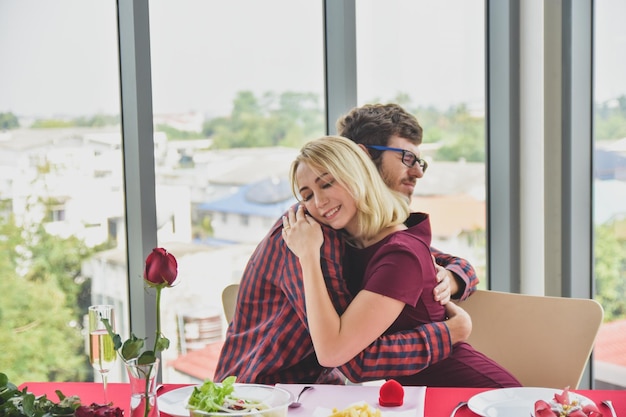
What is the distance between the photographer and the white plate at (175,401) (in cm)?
148

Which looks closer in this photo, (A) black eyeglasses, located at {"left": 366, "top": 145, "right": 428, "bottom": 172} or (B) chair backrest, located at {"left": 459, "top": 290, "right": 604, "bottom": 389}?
(B) chair backrest, located at {"left": 459, "top": 290, "right": 604, "bottom": 389}

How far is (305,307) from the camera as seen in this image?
1.81 meters

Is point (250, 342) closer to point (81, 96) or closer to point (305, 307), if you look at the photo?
point (305, 307)

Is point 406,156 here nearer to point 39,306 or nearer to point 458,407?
point 458,407

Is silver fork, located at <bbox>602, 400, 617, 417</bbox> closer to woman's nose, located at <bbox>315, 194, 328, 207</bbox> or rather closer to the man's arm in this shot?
the man's arm

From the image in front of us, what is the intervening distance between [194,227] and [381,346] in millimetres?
1223

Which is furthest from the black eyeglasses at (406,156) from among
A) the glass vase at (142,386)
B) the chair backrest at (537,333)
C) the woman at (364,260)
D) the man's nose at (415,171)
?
the glass vase at (142,386)

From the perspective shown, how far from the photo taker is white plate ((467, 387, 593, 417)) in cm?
148

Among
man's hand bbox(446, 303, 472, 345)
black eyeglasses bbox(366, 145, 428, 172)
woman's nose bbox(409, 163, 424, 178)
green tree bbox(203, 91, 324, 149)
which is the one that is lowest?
man's hand bbox(446, 303, 472, 345)

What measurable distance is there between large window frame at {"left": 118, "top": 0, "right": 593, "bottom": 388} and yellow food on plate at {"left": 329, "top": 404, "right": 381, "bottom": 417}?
4.83ft

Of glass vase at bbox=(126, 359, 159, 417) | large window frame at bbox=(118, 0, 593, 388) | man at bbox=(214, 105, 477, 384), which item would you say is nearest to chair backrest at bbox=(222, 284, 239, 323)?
man at bbox=(214, 105, 477, 384)

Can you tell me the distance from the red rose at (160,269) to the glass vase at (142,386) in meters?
0.16

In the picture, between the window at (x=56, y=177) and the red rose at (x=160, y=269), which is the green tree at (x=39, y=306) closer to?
the window at (x=56, y=177)

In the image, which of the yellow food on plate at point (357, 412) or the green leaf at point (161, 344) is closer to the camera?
the green leaf at point (161, 344)
